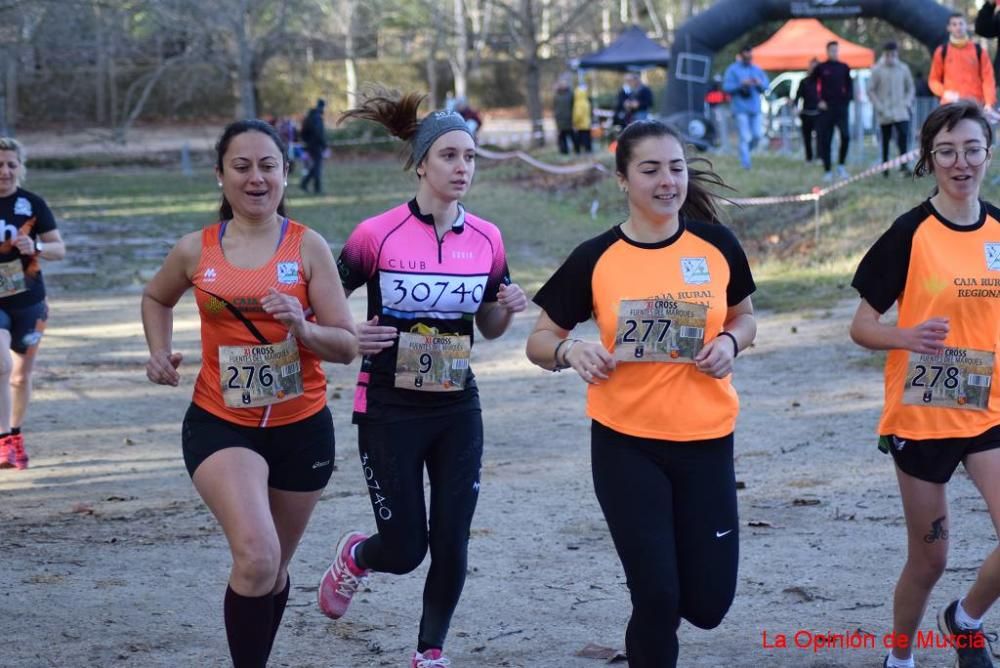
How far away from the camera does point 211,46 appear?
41.8 metres

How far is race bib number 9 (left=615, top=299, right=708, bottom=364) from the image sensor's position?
4.19 meters

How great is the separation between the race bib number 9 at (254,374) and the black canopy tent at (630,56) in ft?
125

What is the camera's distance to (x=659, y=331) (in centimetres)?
418

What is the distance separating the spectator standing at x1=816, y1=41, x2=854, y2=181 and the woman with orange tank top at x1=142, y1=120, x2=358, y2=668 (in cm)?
1645

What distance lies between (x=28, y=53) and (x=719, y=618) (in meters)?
27.2

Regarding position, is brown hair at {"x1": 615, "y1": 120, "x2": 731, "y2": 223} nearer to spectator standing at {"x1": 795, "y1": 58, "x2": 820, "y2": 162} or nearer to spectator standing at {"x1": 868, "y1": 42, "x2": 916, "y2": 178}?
spectator standing at {"x1": 868, "y1": 42, "x2": 916, "y2": 178}

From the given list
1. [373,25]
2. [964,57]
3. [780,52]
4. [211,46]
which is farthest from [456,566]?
[373,25]

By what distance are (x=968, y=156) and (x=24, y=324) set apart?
19.6 ft

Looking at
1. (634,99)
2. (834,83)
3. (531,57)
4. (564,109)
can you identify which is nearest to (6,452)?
(834,83)

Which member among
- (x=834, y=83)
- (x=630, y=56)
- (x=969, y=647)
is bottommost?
(x=969, y=647)

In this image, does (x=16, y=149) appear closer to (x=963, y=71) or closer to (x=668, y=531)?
(x=668, y=531)

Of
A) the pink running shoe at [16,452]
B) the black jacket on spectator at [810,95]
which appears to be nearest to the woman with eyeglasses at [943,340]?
the pink running shoe at [16,452]


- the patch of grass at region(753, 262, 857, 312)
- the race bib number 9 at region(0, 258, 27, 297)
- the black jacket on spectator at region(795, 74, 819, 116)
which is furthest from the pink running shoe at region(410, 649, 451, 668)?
the black jacket on spectator at region(795, 74, 819, 116)

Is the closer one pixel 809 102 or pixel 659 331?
pixel 659 331
